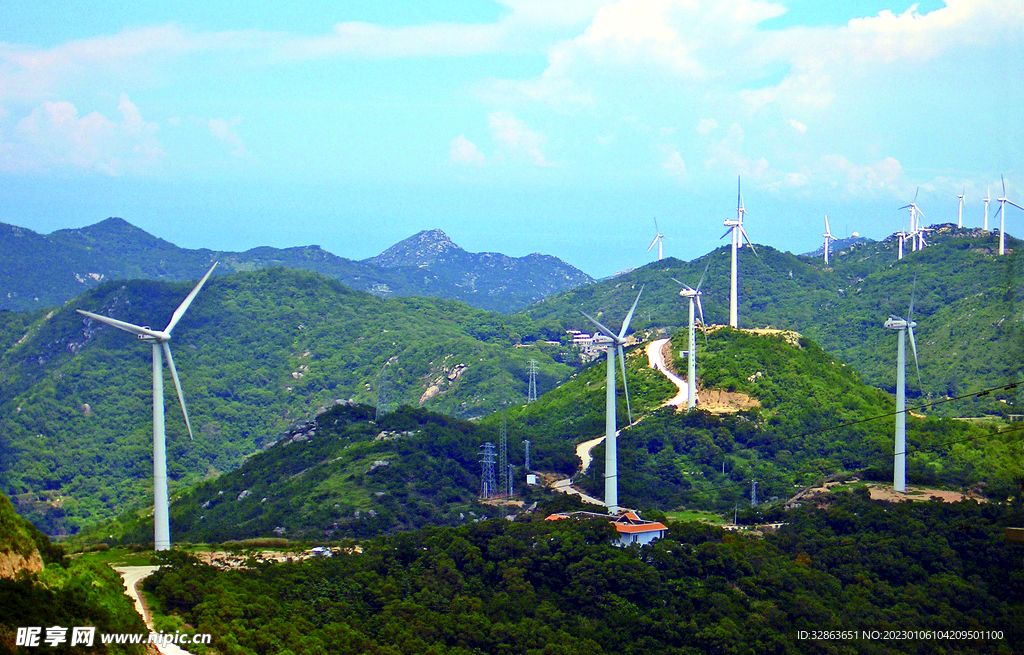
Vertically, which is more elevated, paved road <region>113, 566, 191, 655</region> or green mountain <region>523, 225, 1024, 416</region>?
green mountain <region>523, 225, 1024, 416</region>

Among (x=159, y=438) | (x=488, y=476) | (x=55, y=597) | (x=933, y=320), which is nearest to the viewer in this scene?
(x=55, y=597)

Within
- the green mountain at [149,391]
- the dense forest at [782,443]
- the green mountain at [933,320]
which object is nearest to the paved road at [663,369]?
the dense forest at [782,443]

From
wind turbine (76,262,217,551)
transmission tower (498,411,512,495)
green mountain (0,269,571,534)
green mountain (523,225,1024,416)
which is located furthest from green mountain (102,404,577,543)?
green mountain (523,225,1024,416)

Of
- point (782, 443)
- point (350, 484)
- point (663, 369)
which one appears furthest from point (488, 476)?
point (663, 369)

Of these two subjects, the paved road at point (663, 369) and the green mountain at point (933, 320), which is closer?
the paved road at point (663, 369)

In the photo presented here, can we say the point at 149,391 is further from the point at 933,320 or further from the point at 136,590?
the point at 136,590

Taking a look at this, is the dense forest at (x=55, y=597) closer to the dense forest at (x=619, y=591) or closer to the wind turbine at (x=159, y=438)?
the dense forest at (x=619, y=591)

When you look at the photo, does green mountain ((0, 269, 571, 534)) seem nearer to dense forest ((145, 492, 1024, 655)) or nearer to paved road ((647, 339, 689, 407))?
paved road ((647, 339, 689, 407))
